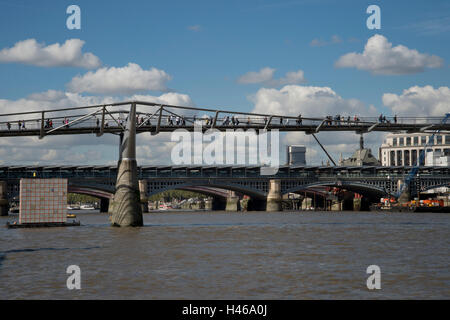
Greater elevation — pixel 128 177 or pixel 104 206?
pixel 128 177

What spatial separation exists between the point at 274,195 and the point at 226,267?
108 metres

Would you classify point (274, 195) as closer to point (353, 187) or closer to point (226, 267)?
point (353, 187)

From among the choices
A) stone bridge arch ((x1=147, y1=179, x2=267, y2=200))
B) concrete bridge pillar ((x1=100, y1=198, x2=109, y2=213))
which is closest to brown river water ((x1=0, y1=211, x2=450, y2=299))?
stone bridge arch ((x1=147, y1=179, x2=267, y2=200))

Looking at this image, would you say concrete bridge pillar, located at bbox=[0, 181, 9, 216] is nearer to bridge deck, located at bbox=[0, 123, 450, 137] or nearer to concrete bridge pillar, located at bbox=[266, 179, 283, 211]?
concrete bridge pillar, located at bbox=[266, 179, 283, 211]

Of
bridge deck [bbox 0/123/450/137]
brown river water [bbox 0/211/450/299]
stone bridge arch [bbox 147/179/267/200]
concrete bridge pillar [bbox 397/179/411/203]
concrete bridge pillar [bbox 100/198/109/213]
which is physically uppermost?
bridge deck [bbox 0/123/450/137]

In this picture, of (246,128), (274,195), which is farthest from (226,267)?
(274,195)

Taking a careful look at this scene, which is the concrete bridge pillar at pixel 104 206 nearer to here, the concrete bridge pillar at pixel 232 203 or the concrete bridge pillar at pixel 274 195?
the concrete bridge pillar at pixel 232 203

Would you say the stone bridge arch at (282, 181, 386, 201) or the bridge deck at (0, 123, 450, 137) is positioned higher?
the bridge deck at (0, 123, 450, 137)

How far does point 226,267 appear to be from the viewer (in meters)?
31.4

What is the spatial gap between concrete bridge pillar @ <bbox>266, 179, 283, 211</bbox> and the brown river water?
88.2 m

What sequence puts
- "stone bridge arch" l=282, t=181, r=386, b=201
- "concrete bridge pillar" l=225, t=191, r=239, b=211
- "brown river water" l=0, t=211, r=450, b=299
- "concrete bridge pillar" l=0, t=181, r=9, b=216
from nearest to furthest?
"brown river water" l=0, t=211, r=450, b=299 → "concrete bridge pillar" l=0, t=181, r=9, b=216 → "stone bridge arch" l=282, t=181, r=386, b=201 → "concrete bridge pillar" l=225, t=191, r=239, b=211

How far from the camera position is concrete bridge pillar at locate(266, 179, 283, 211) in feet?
456

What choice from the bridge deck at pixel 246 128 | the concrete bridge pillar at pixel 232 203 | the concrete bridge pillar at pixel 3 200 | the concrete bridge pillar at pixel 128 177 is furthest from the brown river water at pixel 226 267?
the concrete bridge pillar at pixel 232 203

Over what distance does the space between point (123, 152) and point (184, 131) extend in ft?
31.6
